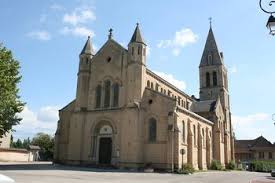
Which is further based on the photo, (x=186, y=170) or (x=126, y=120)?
(x=126, y=120)

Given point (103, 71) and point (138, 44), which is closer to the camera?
point (138, 44)

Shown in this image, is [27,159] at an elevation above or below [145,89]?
below

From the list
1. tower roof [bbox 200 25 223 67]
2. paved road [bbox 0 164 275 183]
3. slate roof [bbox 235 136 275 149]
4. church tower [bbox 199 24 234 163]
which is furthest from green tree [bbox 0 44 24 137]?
slate roof [bbox 235 136 275 149]

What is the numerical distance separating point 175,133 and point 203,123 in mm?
14495

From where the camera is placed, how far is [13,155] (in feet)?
196

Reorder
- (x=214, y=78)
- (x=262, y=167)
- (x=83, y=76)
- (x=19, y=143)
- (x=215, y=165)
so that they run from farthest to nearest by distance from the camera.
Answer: (x=19, y=143) → (x=214, y=78) → (x=262, y=167) → (x=215, y=165) → (x=83, y=76)

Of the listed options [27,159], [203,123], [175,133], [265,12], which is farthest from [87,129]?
[265,12]

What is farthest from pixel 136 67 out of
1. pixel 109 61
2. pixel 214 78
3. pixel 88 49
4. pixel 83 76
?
pixel 214 78

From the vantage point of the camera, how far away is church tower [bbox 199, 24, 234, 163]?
65.1m

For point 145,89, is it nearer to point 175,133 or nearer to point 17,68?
point 175,133

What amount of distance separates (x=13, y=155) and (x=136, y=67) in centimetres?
3393

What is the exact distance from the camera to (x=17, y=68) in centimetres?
3003

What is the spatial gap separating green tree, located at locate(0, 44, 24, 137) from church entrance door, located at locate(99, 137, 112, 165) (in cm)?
1363

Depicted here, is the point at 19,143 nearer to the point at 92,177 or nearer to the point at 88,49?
the point at 88,49
